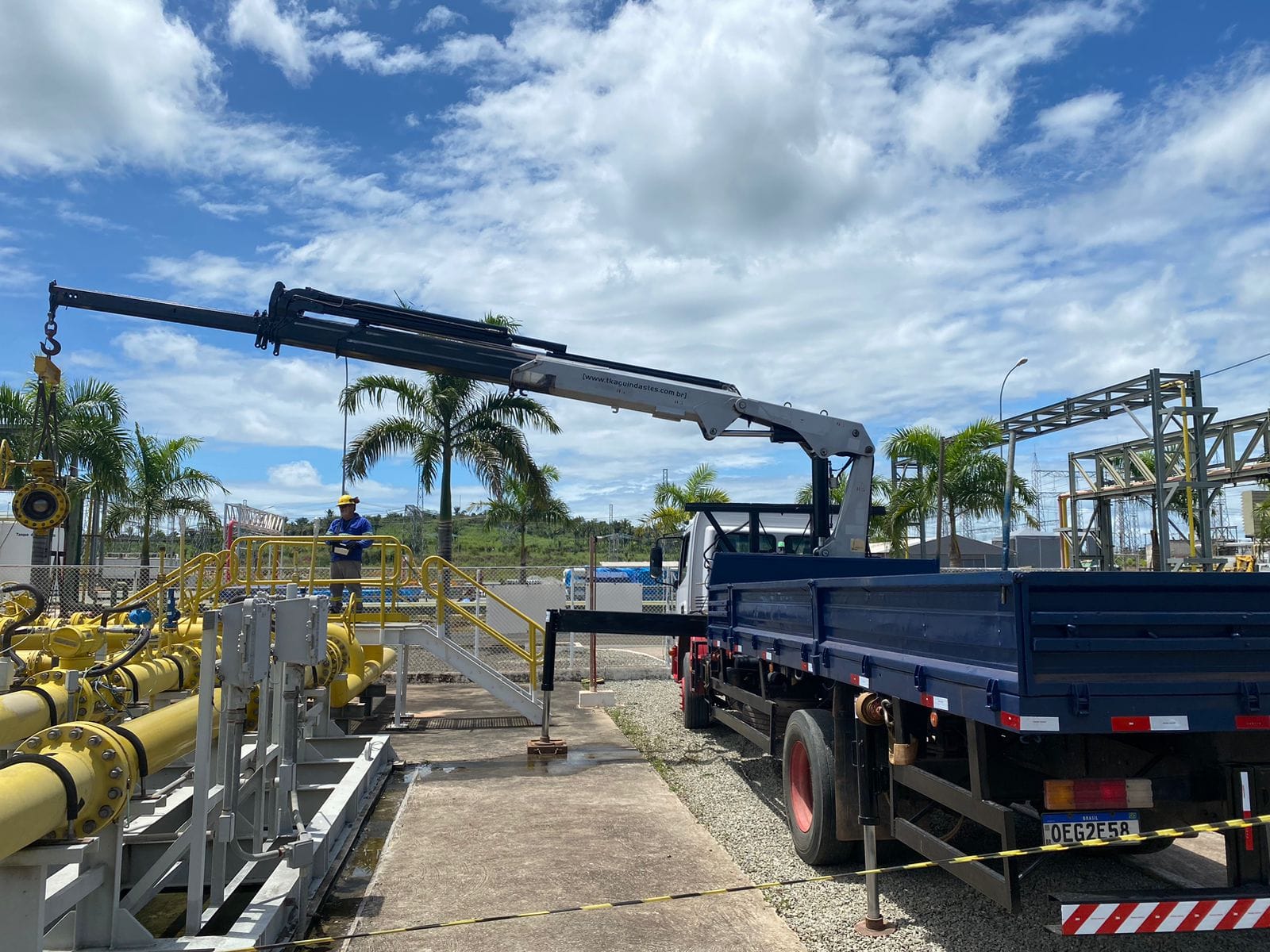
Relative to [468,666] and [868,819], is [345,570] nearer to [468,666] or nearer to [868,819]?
[468,666]

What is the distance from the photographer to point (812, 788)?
20.3 ft

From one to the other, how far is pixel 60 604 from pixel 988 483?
19.5m

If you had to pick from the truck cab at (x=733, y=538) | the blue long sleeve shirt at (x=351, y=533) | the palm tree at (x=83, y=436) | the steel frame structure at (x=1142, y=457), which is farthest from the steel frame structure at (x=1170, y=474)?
the palm tree at (x=83, y=436)

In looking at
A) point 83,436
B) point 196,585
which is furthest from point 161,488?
point 196,585

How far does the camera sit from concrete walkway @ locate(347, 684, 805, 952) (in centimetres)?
524

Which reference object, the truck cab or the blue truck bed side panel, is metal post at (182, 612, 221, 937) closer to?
the blue truck bed side panel

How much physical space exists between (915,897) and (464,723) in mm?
8110

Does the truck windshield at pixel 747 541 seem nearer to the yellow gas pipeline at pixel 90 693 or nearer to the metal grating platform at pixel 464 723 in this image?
the metal grating platform at pixel 464 723

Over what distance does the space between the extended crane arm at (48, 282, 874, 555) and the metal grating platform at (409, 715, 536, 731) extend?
4430mm

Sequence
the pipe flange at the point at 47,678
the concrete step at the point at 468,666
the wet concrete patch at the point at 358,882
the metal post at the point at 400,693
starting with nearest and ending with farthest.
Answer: the wet concrete patch at the point at 358,882, the pipe flange at the point at 47,678, the concrete step at the point at 468,666, the metal post at the point at 400,693

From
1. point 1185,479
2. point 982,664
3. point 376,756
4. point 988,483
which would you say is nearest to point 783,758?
point 982,664

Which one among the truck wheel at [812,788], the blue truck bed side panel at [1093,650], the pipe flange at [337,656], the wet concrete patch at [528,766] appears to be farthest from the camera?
the wet concrete patch at [528,766]

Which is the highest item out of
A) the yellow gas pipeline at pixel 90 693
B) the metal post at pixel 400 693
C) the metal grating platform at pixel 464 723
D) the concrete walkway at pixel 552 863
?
the yellow gas pipeline at pixel 90 693

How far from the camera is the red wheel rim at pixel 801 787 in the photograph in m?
6.42
